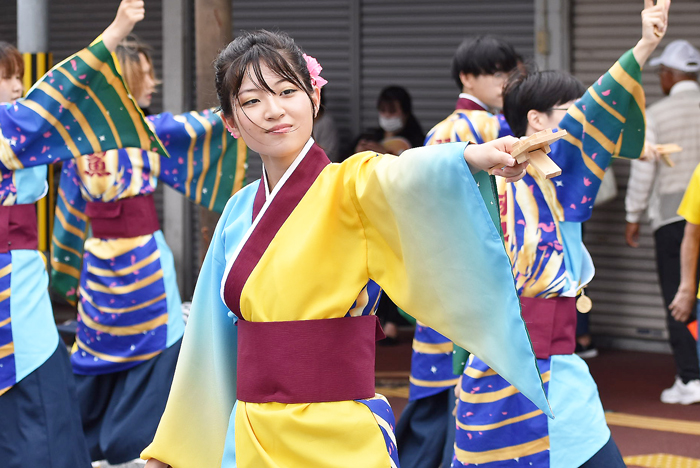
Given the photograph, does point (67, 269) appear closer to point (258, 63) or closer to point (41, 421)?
point (41, 421)

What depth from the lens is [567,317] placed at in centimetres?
320

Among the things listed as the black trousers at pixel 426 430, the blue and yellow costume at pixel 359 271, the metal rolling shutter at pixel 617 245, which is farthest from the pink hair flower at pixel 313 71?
the metal rolling shutter at pixel 617 245

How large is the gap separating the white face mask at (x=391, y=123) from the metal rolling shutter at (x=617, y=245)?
132 centimetres

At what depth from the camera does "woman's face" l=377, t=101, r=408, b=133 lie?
7449 millimetres

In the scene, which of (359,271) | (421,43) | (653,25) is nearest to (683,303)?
(653,25)

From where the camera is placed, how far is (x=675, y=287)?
603cm

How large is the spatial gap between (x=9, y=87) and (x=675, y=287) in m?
4.00

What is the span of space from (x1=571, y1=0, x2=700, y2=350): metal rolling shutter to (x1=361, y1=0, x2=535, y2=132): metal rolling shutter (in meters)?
0.63

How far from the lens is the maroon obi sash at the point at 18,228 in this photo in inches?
150

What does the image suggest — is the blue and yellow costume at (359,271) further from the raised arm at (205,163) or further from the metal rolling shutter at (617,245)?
the metal rolling shutter at (617,245)

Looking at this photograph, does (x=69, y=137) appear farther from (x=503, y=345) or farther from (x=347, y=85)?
(x=347, y=85)

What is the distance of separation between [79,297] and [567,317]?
9.28 feet

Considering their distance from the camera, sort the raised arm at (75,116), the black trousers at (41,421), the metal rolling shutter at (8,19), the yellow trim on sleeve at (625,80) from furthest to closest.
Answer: the metal rolling shutter at (8,19) → the black trousers at (41,421) → the raised arm at (75,116) → the yellow trim on sleeve at (625,80)

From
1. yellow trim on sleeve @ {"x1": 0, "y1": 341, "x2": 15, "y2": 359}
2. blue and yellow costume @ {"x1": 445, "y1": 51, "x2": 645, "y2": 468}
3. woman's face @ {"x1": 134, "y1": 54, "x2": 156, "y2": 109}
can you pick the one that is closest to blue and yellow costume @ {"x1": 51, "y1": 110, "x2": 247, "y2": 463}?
woman's face @ {"x1": 134, "y1": 54, "x2": 156, "y2": 109}
